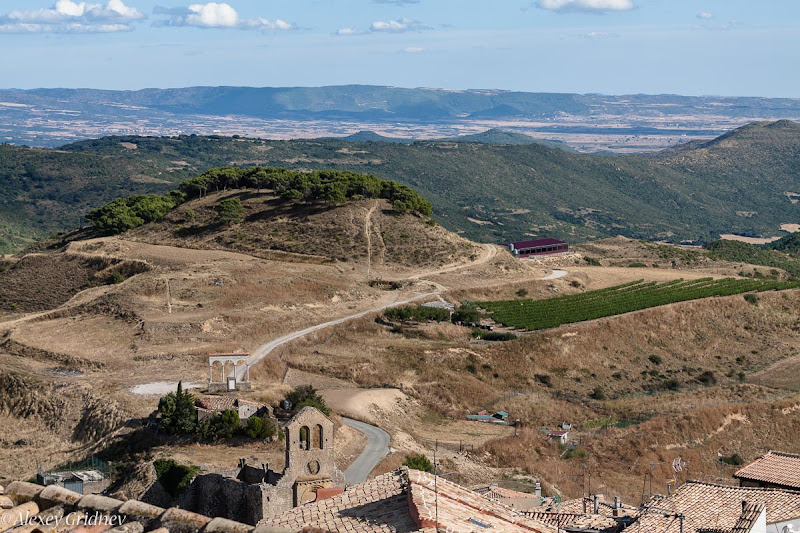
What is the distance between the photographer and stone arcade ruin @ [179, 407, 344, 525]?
25.0m

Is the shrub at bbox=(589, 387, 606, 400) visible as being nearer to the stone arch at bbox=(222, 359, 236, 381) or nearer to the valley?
the valley

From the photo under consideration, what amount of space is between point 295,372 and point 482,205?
143 metres

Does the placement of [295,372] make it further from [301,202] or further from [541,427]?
[301,202]

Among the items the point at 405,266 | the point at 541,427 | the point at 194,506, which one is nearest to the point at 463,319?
the point at 405,266

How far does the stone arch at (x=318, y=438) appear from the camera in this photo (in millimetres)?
29188

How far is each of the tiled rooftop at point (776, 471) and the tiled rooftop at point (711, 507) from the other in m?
1.79

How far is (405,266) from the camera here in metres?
81.6

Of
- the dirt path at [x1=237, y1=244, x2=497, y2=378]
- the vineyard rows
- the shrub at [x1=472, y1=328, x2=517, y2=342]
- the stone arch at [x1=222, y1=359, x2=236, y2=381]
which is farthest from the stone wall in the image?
the vineyard rows

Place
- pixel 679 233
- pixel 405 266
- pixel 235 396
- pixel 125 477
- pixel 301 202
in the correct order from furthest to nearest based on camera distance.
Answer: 1. pixel 679 233
2. pixel 301 202
3. pixel 405 266
4. pixel 235 396
5. pixel 125 477

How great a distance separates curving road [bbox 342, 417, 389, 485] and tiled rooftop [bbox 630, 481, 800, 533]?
1196 centimetres

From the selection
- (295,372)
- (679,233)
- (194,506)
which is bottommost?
(679,233)

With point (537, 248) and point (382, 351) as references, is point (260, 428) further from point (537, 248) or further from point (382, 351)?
point (537, 248)

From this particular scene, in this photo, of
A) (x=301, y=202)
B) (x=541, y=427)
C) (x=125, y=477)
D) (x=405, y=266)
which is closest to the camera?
(x=125, y=477)

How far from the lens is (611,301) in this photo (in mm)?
76938
